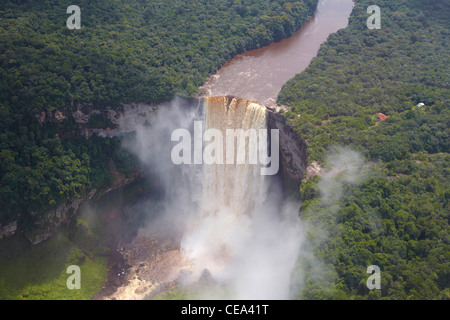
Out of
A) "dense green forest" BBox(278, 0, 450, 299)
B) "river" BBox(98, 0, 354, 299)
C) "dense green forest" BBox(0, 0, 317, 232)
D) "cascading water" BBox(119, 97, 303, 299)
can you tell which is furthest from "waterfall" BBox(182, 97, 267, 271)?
"dense green forest" BBox(278, 0, 450, 299)

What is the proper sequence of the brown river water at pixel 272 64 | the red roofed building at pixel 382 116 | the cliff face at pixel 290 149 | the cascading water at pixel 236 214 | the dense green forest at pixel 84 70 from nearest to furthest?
the dense green forest at pixel 84 70 < the cascading water at pixel 236 214 < the cliff face at pixel 290 149 < the red roofed building at pixel 382 116 < the brown river water at pixel 272 64

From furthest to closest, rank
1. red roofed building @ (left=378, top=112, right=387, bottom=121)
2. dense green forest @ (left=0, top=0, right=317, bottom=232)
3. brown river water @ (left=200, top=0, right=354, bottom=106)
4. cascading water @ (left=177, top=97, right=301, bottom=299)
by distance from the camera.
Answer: brown river water @ (left=200, top=0, right=354, bottom=106)
red roofed building @ (left=378, top=112, right=387, bottom=121)
cascading water @ (left=177, top=97, right=301, bottom=299)
dense green forest @ (left=0, top=0, right=317, bottom=232)

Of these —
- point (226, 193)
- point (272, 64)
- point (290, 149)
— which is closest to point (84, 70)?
point (226, 193)

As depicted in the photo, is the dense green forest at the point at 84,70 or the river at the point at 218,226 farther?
the river at the point at 218,226

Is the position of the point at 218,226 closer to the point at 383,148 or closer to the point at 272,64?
the point at 383,148

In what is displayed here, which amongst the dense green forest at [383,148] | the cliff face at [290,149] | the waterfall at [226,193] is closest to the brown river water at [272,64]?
the dense green forest at [383,148]

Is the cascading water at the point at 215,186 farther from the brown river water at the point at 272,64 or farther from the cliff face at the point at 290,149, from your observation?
the brown river water at the point at 272,64

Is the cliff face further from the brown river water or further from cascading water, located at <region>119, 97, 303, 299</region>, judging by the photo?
the brown river water
